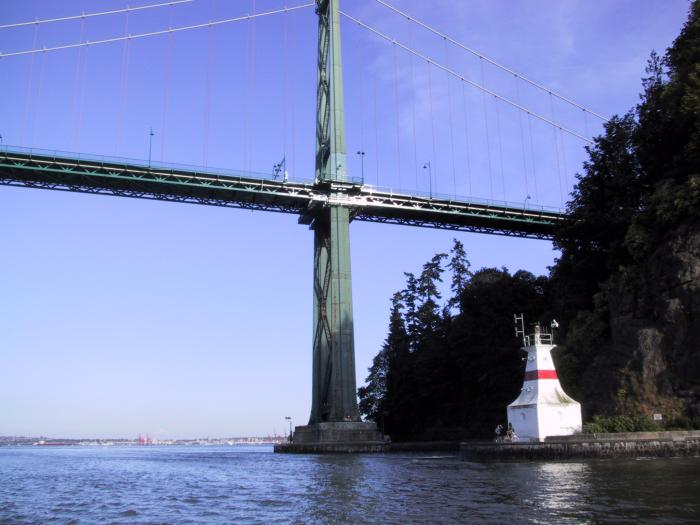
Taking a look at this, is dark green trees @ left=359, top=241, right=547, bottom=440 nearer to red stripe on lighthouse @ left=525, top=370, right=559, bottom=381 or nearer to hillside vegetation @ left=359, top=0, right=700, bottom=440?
hillside vegetation @ left=359, top=0, right=700, bottom=440

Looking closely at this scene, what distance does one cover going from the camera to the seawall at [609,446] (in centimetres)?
2691

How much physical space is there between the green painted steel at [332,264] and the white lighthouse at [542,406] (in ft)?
58.8

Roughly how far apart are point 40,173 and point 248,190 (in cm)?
1455

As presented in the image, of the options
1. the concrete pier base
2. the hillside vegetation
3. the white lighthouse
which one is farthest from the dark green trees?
the white lighthouse

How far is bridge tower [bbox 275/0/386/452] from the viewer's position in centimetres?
4644

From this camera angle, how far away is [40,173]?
4850 centimetres

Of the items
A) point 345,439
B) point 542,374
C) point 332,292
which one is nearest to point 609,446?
point 542,374

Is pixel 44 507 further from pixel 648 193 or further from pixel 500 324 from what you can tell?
pixel 500 324

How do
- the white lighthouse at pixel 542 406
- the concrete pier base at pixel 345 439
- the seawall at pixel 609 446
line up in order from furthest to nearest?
the concrete pier base at pixel 345 439 < the white lighthouse at pixel 542 406 < the seawall at pixel 609 446

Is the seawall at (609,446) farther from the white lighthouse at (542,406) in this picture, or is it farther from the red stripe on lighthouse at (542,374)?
the red stripe on lighthouse at (542,374)

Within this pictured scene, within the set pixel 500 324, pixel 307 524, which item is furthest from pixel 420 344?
pixel 307 524

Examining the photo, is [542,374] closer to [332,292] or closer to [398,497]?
[398,497]

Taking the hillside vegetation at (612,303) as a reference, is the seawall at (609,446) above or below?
below

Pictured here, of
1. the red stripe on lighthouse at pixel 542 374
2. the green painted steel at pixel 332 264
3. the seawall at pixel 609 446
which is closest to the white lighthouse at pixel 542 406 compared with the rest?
the red stripe on lighthouse at pixel 542 374
